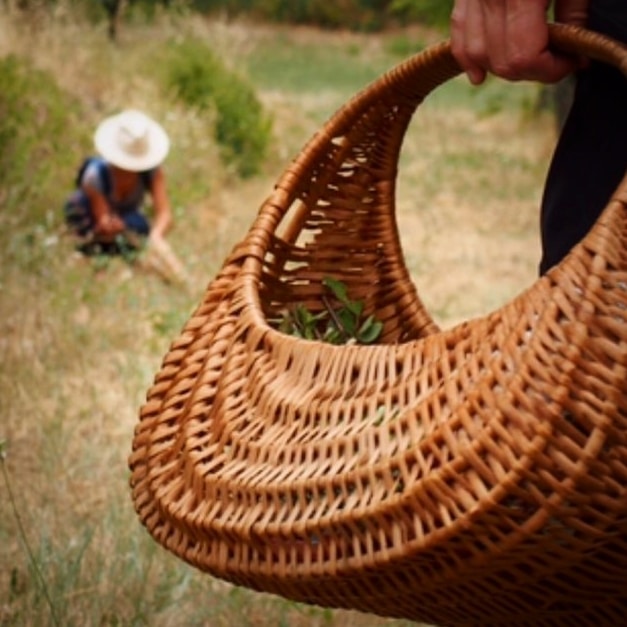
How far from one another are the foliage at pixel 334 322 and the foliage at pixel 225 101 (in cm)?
704

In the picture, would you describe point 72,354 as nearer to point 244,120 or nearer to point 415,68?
point 415,68

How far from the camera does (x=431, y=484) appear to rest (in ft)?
5.15

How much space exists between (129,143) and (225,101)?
3.68 meters

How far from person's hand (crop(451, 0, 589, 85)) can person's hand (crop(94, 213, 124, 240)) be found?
180 inches

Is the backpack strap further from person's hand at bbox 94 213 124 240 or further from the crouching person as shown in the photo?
person's hand at bbox 94 213 124 240

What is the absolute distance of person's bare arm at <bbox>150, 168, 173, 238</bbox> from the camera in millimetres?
6793

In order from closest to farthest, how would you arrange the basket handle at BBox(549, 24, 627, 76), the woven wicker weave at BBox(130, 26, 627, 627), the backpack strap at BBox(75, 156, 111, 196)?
the woven wicker weave at BBox(130, 26, 627, 627)
the basket handle at BBox(549, 24, 627, 76)
the backpack strap at BBox(75, 156, 111, 196)

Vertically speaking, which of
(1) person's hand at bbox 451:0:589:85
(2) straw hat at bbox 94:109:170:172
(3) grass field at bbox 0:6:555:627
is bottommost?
(3) grass field at bbox 0:6:555:627

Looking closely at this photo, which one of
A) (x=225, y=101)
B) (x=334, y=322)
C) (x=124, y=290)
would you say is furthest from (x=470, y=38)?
(x=225, y=101)

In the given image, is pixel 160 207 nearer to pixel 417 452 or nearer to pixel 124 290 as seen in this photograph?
pixel 124 290

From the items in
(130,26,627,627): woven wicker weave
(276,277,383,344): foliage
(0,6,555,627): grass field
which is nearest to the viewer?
(130,26,627,627): woven wicker weave

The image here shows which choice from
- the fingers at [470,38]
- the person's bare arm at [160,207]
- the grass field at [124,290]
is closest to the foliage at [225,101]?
the grass field at [124,290]

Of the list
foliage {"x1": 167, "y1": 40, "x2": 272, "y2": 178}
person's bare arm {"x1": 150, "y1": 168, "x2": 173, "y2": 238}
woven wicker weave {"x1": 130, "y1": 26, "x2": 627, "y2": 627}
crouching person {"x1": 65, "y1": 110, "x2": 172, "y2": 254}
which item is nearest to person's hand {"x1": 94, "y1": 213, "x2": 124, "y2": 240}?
crouching person {"x1": 65, "y1": 110, "x2": 172, "y2": 254}

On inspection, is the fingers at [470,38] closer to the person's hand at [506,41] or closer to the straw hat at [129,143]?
the person's hand at [506,41]
